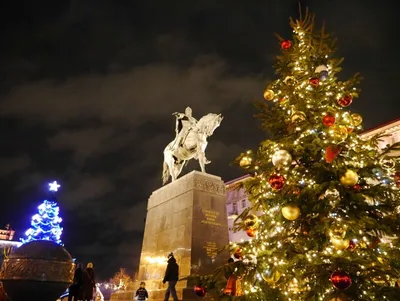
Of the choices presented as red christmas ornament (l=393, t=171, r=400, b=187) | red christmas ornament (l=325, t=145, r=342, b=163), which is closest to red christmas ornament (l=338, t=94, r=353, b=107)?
red christmas ornament (l=393, t=171, r=400, b=187)

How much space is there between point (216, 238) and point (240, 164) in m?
5.92

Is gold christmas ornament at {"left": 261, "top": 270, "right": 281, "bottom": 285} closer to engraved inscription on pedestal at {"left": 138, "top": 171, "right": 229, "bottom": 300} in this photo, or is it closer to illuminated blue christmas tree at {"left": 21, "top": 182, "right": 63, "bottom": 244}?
engraved inscription on pedestal at {"left": 138, "top": 171, "right": 229, "bottom": 300}

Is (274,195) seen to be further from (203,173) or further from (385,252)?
(203,173)

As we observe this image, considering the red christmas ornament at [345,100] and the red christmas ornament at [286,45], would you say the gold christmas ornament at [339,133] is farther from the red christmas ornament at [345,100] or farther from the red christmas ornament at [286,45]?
the red christmas ornament at [286,45]

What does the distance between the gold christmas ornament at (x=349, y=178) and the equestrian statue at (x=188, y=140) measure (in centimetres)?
867

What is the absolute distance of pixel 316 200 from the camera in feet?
18.2

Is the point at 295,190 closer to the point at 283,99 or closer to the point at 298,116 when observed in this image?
the point at 298,116

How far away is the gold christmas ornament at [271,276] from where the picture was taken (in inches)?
207

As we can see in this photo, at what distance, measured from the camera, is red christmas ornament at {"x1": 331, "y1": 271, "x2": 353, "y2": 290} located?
430 cm

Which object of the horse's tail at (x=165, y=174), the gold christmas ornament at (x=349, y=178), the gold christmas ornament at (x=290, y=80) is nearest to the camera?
the gold christmas ornament at (x=349, y=178)

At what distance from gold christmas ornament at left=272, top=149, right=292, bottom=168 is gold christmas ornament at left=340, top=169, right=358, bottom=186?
3.38ft

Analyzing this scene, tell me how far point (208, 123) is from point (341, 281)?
404 inches

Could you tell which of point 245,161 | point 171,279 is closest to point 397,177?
point 245,161

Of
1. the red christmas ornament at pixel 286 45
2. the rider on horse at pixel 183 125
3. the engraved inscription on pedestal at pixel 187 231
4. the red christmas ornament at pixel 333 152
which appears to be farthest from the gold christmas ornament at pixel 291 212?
the rider on horse at pixel 183 125
